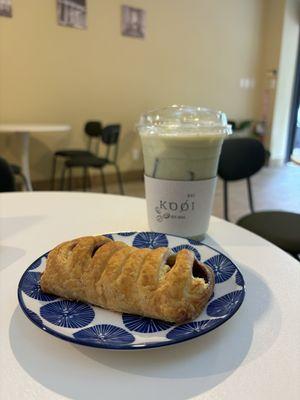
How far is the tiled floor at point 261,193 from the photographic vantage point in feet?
10.5

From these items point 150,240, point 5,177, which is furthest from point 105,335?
point 5,177

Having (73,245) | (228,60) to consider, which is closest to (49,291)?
(73,245)

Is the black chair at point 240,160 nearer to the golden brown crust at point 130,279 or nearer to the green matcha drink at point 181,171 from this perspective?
the green matcha drink at point 181,171

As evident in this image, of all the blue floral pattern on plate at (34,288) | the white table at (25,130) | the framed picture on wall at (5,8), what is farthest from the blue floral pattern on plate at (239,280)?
the framed picture on wall at (5,8)

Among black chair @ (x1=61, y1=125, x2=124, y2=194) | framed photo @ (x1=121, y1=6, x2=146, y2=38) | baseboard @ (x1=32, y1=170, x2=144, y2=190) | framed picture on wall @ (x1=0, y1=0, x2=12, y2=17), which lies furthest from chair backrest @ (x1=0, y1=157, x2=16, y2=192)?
framed photo @ (x1=121, y1=6, x2=146, y2=38)

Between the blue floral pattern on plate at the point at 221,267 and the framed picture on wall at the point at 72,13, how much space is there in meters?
3.55

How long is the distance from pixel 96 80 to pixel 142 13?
3.12 ft

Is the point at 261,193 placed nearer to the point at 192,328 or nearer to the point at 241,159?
the point at 241,159

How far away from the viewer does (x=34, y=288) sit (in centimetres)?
49

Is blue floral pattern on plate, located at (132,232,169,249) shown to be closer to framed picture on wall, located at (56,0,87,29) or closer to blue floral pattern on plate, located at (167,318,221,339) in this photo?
blue floral pattern on plate, located at (167,318,221,339)

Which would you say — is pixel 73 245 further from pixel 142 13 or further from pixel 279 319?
pixel 142 13

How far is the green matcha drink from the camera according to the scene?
25.1 inches

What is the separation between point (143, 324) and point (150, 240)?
0.22 metres

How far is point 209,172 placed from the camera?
26.4 inches
